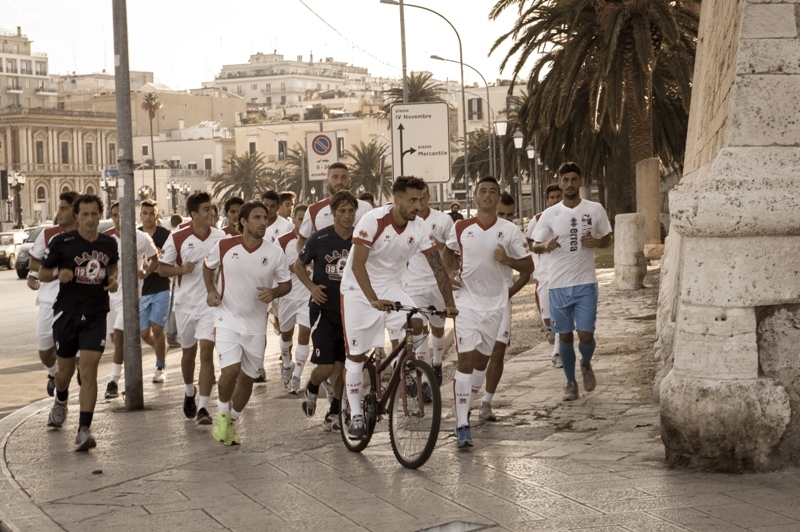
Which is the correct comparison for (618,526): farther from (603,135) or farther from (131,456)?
(603,135)

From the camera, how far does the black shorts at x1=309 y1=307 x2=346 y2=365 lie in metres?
8.72

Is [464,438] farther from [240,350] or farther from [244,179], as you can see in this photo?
[244,179]

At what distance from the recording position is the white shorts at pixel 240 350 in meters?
8.40

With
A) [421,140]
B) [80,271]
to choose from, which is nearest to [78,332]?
[80,271]

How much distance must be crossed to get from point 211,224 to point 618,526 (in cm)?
598

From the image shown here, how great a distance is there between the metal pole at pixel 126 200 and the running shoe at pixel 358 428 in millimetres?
3052

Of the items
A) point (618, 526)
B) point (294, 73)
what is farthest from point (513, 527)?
point (294, 73)

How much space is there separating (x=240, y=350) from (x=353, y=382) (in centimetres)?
96

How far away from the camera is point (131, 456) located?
26.2 feet

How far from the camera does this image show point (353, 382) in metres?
7.94

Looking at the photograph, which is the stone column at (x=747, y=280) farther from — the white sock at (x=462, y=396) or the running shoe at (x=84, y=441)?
the running shoe at (x=84, y=441)

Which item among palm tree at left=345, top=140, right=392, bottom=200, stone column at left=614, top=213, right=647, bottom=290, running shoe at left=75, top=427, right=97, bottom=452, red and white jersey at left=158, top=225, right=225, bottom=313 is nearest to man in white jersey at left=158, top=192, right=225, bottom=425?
red and white jersey at left=158, top=225, right=225, bottom=313

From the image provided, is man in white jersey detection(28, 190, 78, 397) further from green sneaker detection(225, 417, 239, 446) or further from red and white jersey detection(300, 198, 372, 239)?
green sneaker detection(225, 417, 239, 446)

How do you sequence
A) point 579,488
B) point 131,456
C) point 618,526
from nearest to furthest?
point 618,526 < point 579,488 < point 131,456
